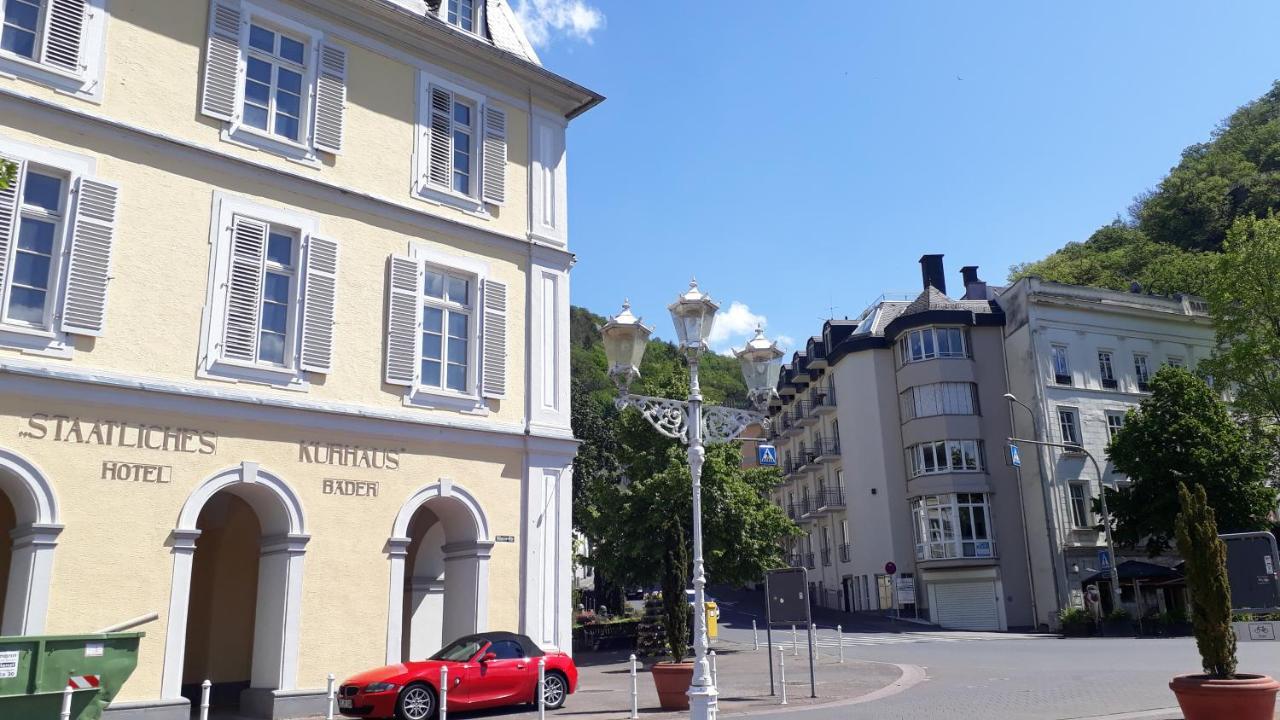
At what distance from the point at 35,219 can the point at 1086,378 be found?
44.5 meters

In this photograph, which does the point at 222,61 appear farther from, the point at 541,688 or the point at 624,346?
the point at 541,688

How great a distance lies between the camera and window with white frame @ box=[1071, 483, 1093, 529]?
143 feet

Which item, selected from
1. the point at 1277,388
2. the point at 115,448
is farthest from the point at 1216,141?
the point at 115,448

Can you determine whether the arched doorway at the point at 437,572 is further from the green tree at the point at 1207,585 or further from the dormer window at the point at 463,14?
the green tree at the point at 1207,585

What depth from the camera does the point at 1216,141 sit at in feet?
259

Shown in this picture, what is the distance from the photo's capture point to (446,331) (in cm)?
1736

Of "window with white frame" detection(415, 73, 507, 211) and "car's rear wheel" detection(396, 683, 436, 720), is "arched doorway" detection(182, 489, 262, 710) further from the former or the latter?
"window with white frame" detection(415, 73, 507, 211)

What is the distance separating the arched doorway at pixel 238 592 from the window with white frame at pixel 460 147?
6.29m

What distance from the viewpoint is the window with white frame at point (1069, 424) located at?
147 ft

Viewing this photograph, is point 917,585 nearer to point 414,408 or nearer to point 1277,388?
point 1277,388

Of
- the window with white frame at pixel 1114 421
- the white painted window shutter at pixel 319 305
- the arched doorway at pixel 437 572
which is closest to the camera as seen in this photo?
the white painted window shutter at pixel 319 305

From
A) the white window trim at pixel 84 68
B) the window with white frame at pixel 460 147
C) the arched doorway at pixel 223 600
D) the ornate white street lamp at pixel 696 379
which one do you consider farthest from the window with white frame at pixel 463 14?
the arched doorway at pixel 223 600

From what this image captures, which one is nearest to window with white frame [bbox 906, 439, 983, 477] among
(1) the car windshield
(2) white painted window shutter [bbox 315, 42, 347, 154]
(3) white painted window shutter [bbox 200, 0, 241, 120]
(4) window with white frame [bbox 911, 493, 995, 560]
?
(4) window with white frame [bbox 911, 493, 995, 560]

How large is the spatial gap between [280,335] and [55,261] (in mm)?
3315
